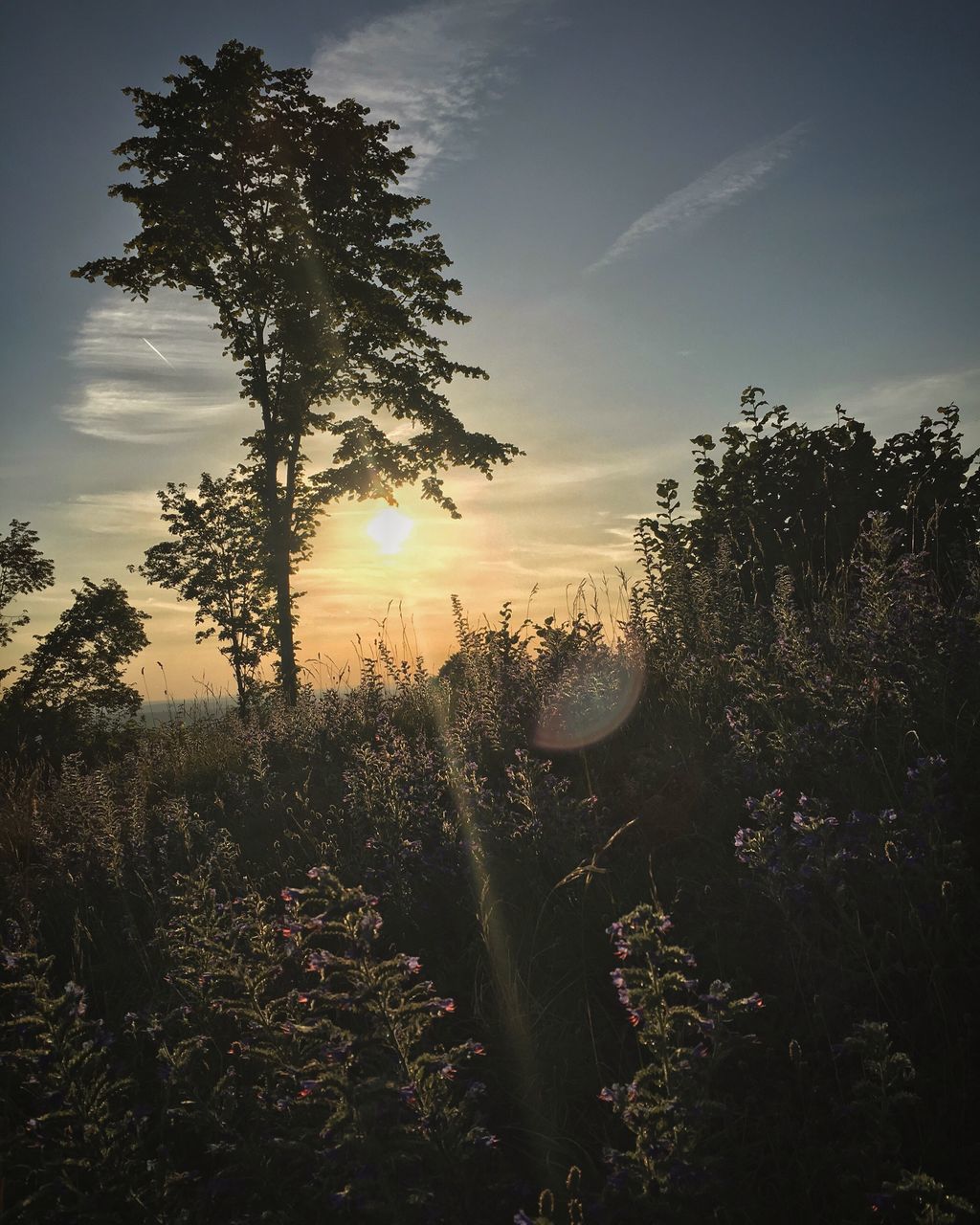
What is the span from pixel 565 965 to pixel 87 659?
25.1 metres

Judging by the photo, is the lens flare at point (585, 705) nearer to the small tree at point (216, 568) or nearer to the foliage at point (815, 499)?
the foliage at point (815, 499)

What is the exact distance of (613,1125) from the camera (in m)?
2.32

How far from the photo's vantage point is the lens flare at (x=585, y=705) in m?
5.11

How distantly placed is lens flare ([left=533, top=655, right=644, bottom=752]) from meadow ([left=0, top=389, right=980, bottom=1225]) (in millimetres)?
30

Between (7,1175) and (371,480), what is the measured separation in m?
16.2

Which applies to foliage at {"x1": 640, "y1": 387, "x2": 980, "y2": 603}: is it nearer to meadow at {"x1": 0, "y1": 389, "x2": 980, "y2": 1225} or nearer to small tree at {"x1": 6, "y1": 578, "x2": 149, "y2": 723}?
meadow at {"x1": 0, "y1": 389, "x2": 980, "y2": 1225}

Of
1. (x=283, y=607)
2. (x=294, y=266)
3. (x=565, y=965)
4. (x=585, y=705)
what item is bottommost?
(x=565, y=965)

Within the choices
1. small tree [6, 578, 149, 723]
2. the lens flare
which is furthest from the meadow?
small tree [6, 578, 149, 723]

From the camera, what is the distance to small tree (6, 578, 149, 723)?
73.6 feet

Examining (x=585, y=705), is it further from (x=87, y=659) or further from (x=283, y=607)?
(x=87, y=659)

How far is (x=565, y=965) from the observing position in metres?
3.03

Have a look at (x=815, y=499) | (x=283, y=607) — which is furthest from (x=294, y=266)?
(x=815, y=499)

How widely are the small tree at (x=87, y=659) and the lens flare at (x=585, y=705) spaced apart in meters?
20.7

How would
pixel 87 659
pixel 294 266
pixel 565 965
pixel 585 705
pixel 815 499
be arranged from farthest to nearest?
1. pixel 87 659
2. pixel 294 266
3. pixel 815 499
4. pixel 585 705
5. pixel 565 965
